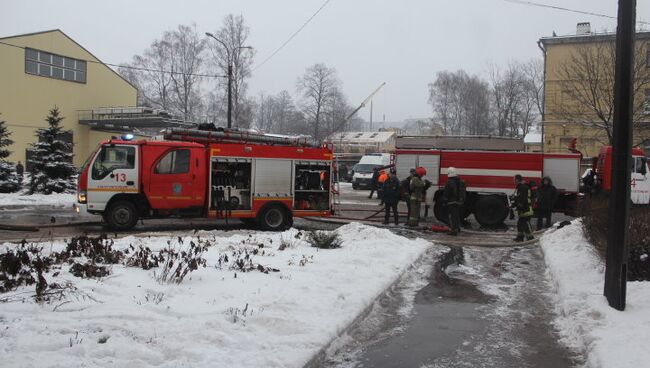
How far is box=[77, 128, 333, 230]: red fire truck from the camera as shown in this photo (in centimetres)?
1422

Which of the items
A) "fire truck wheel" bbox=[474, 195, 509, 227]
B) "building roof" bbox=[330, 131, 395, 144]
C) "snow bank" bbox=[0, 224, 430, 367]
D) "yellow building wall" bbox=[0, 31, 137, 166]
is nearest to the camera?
"snow bank" bbox=[0, 224, 430, 367]

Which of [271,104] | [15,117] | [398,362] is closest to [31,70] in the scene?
[15,117]

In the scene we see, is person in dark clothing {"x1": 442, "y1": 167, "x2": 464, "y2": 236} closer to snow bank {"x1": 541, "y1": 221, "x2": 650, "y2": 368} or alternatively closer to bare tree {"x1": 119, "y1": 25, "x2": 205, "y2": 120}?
snow bank {"x1": 541, "y1": 221, "x2": 650, "y2": 368}

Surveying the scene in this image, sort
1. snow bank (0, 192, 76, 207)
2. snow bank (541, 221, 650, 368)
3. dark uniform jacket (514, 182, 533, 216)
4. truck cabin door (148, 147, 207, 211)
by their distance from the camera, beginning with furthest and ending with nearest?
snow bank (0, 192, 76, 207)
truck cabin door (148, 147, 207, 211)
dark uniform jacket (514, 182, 533, 216)
snow bank (541, 221, 650, 368)

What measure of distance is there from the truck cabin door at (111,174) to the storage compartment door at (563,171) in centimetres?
1260

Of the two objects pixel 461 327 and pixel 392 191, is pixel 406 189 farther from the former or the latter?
pixel 461 327

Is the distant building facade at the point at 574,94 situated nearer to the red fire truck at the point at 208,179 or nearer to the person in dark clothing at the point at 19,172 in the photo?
the red fire truck at the point at 208,179

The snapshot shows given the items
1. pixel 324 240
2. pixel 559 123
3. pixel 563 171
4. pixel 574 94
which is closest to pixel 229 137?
pixel 324 240

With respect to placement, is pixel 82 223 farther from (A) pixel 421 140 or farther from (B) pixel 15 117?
(B) pixel 15 117

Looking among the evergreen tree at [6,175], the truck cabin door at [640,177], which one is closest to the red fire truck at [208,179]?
the truck cabin door at [640,177]

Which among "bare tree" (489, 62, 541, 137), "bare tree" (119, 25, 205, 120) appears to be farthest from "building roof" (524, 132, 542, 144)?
"bare tree" (119, 25, 205, 120)

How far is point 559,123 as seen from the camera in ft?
132

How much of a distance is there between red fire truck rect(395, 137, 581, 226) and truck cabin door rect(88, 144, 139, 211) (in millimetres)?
9489

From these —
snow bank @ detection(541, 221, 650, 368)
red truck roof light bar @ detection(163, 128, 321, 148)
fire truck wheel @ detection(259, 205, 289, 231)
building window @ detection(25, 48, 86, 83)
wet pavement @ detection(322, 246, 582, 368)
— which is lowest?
wet pavement @ detection(322, 246, 582, 368)
